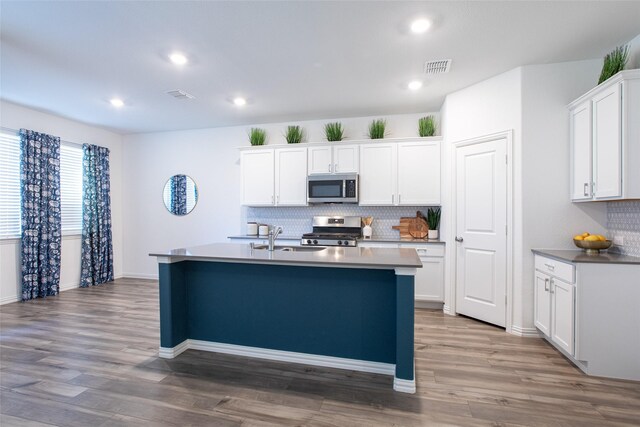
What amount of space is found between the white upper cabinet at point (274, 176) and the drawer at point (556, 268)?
121 inches

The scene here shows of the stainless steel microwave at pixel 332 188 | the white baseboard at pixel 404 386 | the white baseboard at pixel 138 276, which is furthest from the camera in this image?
the white baseboard at pixel 138 276

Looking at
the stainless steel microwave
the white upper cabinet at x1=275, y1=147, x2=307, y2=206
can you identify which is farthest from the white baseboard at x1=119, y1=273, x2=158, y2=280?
the stainless steel microwave

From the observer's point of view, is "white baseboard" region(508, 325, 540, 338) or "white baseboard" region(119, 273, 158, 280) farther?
"white baseboard" region(119, 273, 158, 280)

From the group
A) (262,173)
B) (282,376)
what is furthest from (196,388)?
(262,173)

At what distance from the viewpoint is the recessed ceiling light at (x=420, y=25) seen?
2.53 meters

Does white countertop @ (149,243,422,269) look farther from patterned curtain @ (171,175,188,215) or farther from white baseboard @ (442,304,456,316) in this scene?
patterned curtain @ (171,175,188,215)

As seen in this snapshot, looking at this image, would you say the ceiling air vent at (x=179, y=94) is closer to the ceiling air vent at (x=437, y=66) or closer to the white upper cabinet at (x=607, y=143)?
the ceiling air vent at (x=437, y=66)

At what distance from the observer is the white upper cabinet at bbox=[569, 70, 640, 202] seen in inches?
96.2

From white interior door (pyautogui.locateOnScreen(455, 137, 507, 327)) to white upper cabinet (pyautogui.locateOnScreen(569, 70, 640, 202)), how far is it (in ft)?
2.11

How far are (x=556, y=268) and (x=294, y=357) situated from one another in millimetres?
2401

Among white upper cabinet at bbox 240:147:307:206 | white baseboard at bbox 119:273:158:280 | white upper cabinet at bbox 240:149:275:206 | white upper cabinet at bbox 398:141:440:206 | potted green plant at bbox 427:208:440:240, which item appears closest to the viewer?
white upper cabinet at bbox 398:141:440:206

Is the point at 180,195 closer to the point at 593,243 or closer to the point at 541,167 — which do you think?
the point at 541,167

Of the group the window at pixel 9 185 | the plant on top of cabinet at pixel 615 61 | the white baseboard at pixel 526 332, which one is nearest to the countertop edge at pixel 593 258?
the white baseboard at pixel 526 332

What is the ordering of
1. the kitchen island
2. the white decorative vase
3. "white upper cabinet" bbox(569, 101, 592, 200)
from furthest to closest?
the white decorative vase → "white upper cabinet" bbox(569, 101, 592, 200) → the kitchen island
